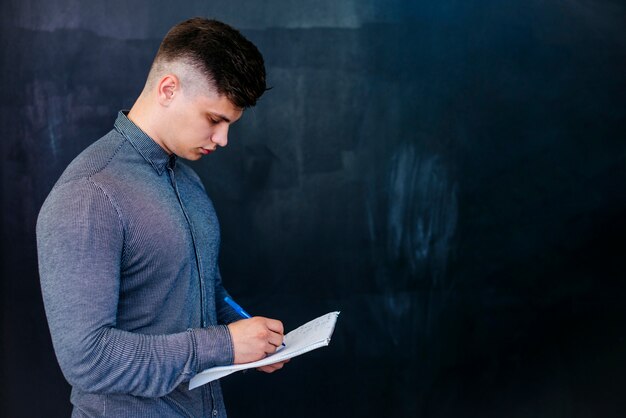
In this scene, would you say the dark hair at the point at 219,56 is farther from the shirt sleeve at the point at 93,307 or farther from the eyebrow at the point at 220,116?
the shirt sleeve at the point at 93,307

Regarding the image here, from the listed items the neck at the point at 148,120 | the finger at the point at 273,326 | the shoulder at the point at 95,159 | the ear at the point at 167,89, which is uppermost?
the ear at the point at 167,89

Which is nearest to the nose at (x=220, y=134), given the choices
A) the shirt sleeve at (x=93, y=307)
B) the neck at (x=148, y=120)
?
the neck at (x=148, y=120)

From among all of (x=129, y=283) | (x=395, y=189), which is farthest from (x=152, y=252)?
(x=395, y=189)

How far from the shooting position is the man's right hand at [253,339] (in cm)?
118

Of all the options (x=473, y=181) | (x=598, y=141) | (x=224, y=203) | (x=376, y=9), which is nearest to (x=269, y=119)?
(x=224, y=203)

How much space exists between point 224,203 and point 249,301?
1.05ft

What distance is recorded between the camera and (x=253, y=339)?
1189 mm

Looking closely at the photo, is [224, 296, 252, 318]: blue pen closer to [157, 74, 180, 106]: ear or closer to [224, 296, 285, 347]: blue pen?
[224, 296, 285, 347]: blue pen

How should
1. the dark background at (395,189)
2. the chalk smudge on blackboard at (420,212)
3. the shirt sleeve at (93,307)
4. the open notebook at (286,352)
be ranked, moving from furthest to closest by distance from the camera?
the chalk smudge on blackboard at (420,212) < the dark background at (395,189) < the open notebook at (286,352) < the shirt sleeve at (93,307)

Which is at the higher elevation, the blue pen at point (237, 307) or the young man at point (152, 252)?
the young man at point (152, 252)

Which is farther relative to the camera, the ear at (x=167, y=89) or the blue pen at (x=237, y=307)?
the blue pen at (x=237, y=307)

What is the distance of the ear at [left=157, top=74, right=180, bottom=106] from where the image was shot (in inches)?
48.1

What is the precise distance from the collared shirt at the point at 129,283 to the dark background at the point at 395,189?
955 millimetres

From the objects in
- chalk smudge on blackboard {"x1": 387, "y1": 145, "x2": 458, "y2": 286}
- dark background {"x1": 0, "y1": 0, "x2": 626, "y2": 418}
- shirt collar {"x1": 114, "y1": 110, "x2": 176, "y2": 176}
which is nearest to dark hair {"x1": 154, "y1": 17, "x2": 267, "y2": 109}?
shirt collar {"x1": 114, "y1": 110, "x2": 176, "y2": 176}
